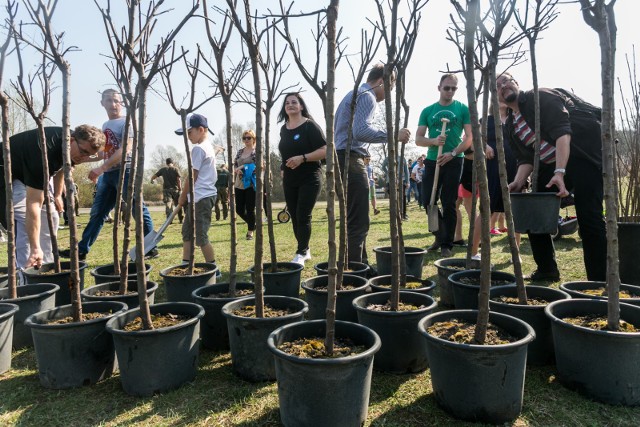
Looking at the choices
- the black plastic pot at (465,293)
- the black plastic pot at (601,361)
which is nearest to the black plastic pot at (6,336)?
the black plastic pot at (465,293)

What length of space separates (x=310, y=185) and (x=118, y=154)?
206cm

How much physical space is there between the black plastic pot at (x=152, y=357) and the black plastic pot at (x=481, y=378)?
4.05 ft

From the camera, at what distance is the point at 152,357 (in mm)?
1971

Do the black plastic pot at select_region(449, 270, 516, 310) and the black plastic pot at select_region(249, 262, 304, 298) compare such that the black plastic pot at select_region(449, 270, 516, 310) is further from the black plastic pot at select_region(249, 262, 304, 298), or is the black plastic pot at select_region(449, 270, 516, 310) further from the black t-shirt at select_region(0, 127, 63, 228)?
the black t-shirt at select_region(0, 127, 63, 228)

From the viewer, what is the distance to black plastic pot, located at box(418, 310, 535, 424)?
1637 millimetres

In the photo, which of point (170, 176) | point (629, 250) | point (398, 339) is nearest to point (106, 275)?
point (398, 339)

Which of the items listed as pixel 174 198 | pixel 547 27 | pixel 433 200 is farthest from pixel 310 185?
pixel 174 198

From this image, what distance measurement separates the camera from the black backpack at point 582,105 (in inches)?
120

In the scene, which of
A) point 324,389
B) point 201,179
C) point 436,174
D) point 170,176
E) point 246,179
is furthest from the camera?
point 170,176

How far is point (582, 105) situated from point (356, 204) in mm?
1972

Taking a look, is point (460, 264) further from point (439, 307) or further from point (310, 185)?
point (310, 185)

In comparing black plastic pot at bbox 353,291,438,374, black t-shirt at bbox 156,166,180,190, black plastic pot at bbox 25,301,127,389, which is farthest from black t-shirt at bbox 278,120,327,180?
black t-shirt at bbox 156,166,180,190

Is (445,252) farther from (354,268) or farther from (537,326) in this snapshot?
(537,326)

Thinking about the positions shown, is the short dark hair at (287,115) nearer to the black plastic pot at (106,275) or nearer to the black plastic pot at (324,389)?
the black plastic pot at (106,275)
